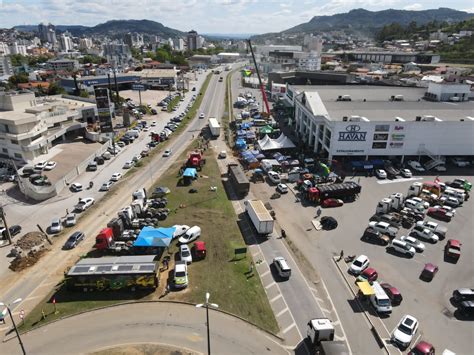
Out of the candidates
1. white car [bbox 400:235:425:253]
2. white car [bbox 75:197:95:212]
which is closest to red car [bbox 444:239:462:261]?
white car [bbox 400:235:425:253]

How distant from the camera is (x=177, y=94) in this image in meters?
146

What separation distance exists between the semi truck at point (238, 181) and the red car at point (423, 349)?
32.1 meters

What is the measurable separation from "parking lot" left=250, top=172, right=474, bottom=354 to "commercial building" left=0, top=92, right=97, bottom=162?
47222 millimetres

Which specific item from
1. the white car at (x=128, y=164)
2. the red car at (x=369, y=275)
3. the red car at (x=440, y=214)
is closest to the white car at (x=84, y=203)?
the white car at (x=128, y=164)

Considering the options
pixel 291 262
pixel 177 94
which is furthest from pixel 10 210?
pixel 177 94

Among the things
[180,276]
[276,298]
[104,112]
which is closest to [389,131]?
[276,298]

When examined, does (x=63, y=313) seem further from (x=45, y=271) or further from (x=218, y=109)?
(x=218, y=109)

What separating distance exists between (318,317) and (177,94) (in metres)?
129

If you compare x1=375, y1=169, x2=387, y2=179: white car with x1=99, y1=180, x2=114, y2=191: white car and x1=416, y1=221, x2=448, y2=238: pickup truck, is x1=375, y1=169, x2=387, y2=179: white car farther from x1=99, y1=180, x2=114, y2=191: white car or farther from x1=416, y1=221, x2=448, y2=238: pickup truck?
x1=99, y1=180, x2=114, y2=191: white car

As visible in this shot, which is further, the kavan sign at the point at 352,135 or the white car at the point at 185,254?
the kavan sign at the point at 352,135

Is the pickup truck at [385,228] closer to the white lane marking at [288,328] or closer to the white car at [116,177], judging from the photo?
the white lane marking at [288,328]

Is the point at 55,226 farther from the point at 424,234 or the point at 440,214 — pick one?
the point at 440,214

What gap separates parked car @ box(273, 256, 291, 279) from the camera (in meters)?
34.9

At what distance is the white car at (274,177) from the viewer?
58781 mm
